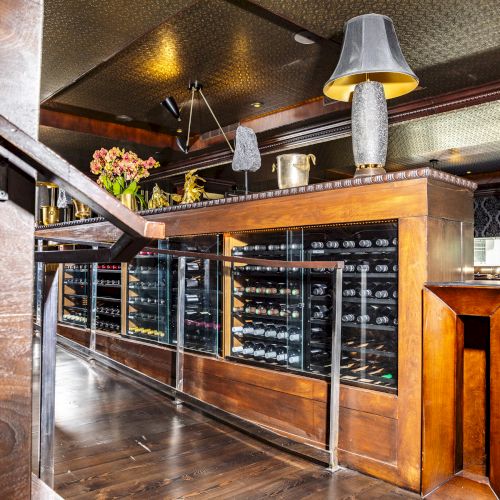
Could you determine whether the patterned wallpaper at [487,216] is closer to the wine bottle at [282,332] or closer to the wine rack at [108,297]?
the wine rack at [108,297]

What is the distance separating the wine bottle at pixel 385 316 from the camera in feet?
8.66

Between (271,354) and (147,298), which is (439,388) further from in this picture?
(147,298)

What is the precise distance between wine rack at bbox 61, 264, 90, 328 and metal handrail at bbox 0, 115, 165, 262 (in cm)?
530

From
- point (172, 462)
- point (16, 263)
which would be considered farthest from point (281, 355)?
point (16, 263)

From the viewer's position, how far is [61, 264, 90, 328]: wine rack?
20.7 ft

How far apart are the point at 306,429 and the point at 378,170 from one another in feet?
4.91

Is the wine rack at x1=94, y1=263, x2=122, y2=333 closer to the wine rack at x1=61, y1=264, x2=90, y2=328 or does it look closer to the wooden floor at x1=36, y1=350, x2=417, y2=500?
the wine rack at x1=61, y1=264, x2=90, y2=328

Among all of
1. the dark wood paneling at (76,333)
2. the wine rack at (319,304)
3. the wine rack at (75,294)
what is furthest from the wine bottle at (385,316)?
the wine rack at (75,294)

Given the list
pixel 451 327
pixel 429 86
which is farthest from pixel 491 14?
pixel 451 327

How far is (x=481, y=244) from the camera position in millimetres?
9312

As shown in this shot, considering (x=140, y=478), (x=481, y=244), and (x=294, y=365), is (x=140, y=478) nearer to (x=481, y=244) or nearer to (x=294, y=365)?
(x=294, y=365)

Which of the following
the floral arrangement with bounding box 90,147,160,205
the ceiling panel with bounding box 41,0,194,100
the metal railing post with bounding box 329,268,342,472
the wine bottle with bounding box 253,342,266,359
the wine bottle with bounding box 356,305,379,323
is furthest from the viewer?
the floral arrangement with bounding box 90,147,160,205

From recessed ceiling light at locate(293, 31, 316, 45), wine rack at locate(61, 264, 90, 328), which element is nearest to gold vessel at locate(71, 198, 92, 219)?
wine rack at locate(61, 264, 90, 328)

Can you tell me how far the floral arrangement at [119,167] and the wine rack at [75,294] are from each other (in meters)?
1.42
